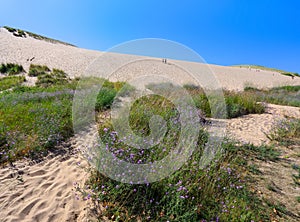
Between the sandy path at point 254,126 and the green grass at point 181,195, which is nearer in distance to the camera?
the green grass at point 181,195

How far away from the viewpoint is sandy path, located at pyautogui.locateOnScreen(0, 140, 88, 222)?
2283 mm

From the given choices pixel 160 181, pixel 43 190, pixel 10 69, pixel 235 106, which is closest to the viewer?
pixel 160 181

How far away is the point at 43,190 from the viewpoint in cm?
268

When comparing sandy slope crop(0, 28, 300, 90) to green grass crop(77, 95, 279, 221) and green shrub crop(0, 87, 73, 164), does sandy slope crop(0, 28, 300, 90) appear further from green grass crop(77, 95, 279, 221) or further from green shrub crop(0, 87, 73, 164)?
green grass crop(77, 95, 279, 221)

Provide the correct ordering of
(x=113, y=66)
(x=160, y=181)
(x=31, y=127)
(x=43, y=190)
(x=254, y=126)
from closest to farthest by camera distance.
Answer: (x=160, y=181), (x=43, y=190), (x=31, y=127), (x=254, y=126), (x=113, y=66)

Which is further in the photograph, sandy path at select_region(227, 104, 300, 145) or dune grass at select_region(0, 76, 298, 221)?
sandy path at select_region(227, 104, 300, 145)

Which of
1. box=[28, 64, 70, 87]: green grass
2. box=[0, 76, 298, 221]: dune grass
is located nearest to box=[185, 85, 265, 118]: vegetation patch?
box=[0, 76, 298, 221]: dune grass

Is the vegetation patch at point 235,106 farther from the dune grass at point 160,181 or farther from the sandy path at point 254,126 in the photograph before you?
the dune grass at point 160,181

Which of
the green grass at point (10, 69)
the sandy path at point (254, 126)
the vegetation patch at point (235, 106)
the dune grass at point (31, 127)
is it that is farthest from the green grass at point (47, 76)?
the sandy path at point (254, 126)

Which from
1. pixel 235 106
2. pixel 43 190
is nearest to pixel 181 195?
pixel 43 190

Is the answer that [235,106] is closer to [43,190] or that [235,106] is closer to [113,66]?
[43,190]

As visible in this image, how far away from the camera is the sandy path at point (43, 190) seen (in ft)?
7.49

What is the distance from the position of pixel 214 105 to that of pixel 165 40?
395 centimetres

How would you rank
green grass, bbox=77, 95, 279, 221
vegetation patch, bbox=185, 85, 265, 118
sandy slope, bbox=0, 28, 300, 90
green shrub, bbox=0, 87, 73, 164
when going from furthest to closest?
sandy slope, bbox=0, 28, 300, 90 < vegetation patch, bbox=185, 85, 265, 118 < green shrub, bbox=0, 87, 73, 164 < green grass, bbox=77, 95, 279, 221
